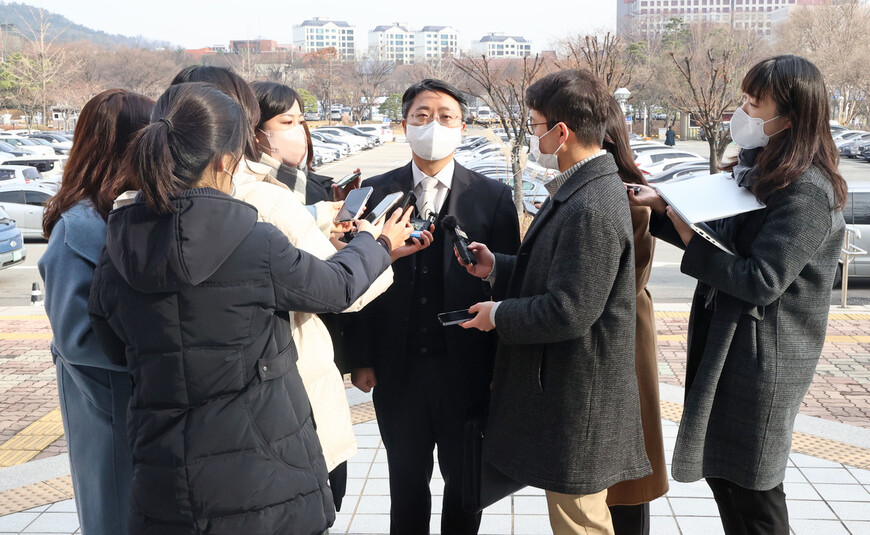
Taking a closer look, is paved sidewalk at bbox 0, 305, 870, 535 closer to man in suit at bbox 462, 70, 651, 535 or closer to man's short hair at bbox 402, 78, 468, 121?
man in suit at bbox 462, 70, 651, 535

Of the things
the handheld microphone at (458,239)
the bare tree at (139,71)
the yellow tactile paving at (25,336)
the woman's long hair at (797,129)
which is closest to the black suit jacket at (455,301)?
the handheld microphone at (458,239)

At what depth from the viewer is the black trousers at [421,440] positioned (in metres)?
2.91

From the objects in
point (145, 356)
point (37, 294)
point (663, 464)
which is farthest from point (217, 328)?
point (37, 294)

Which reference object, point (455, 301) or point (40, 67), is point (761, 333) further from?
point (40, 67)

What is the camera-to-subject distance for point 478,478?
2.70 metres

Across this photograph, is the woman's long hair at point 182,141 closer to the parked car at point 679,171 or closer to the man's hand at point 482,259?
the man's hand at point 482,259

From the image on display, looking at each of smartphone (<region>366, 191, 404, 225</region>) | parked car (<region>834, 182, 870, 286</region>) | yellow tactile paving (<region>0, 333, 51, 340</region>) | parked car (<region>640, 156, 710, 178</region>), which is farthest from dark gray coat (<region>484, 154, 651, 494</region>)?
parked car (<region>640, 156, 710, 178</region>)

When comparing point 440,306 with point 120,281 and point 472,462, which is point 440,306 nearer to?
point 472,462

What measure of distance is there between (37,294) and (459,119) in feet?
29.4

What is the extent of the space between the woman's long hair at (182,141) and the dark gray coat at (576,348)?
3.28 feet

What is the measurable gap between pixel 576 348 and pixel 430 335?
67 cm

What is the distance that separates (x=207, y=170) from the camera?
6.37ft

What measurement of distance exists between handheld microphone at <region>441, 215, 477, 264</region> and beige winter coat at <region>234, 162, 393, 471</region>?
342 millimetres

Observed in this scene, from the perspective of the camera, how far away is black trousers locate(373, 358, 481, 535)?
2.91 m
